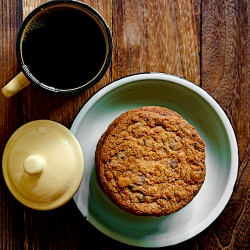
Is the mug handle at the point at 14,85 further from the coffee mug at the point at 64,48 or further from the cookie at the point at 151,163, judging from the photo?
the cookie at the point at 151,163

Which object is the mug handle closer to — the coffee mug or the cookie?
the coffee mug

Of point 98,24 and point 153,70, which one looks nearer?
point 98,24

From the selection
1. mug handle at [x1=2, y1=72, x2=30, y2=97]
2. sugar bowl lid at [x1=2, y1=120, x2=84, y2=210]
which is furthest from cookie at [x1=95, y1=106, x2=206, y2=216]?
mug handle at [x1=2, y1=72, x2=30, y2=97]

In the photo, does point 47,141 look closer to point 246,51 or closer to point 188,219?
point 188,219

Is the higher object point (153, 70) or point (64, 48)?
point (64, 48)

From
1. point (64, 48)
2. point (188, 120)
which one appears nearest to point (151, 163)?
point (188, 120)

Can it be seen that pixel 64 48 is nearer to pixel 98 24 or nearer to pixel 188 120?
pixel 98 24

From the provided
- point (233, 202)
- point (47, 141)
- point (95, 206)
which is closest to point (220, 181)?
point (233, 202)
